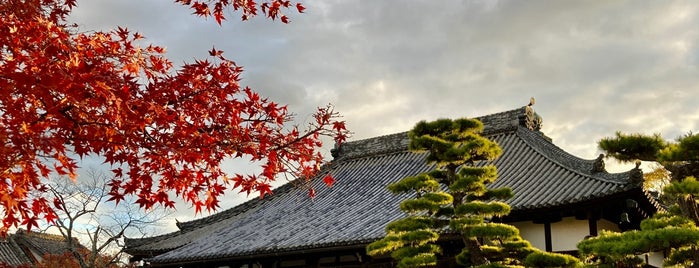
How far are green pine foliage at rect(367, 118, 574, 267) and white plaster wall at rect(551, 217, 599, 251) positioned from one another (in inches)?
76.3

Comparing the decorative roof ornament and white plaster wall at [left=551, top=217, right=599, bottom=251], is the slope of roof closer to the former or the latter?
white plaster wall at [left=551, top=217, right=599, bottom=251]

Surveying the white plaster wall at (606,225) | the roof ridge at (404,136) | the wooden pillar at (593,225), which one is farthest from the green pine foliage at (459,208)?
the roof ridge at (404,136)

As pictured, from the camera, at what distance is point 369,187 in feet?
66.0

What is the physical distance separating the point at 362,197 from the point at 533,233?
6615 mm

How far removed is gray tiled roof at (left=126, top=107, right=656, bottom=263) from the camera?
14352mm

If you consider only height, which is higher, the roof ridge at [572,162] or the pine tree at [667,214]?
the roof ridge at [572,162]

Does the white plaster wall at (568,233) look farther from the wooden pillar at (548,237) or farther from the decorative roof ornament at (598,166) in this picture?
the decorative roof ornament at (598,166)

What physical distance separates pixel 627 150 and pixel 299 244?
9.11 m

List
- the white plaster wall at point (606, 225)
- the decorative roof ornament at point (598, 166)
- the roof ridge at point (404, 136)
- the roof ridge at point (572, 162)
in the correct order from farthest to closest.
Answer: the roof ridge at point (404, 136) → the decorative roof ornament at point (598, 166) → the white plaster wall at point (606, 225) → the roof ridge at point (572, 162)

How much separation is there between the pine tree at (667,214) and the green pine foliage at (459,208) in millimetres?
2749

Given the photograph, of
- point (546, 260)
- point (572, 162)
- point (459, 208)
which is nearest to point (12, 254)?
point (572, 162)

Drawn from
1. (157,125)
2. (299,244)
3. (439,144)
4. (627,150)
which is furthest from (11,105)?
(299,244)

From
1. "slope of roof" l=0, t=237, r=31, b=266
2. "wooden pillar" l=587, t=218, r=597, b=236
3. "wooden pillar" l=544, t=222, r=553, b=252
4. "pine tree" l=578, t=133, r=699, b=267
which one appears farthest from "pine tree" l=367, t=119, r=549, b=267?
"slope of roof" l=0, t=237, r=31, b=266

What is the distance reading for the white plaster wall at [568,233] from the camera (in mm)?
13047
